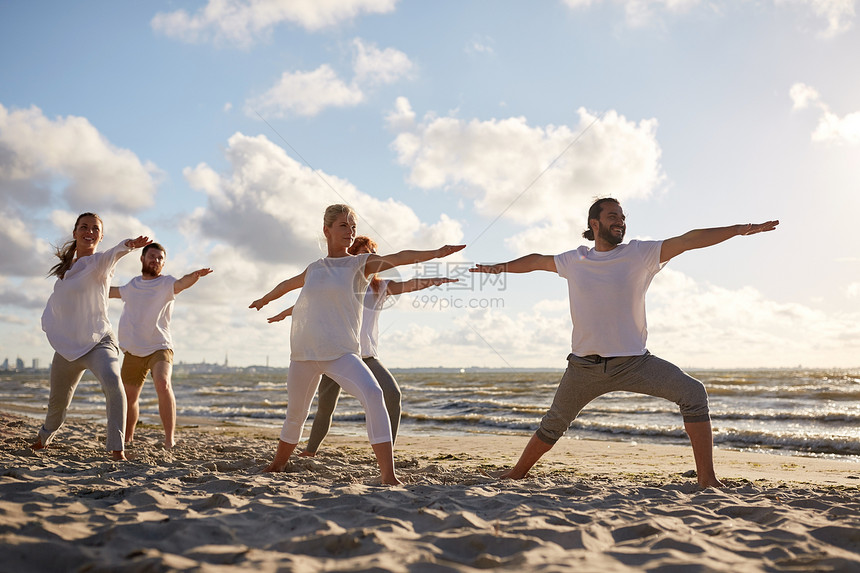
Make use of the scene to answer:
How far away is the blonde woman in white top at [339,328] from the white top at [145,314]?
2574 mm

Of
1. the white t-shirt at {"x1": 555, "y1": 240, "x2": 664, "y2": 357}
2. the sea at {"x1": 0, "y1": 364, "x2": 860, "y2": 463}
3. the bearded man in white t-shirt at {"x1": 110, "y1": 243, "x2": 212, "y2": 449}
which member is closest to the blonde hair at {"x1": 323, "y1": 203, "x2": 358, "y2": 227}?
the white t-shirt at {"x1": 555, "y1": 240, "x2": 664, "y2": 357}

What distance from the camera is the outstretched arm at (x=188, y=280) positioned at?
5946mm

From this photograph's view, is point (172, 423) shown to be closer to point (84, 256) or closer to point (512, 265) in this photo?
point (84, 256)

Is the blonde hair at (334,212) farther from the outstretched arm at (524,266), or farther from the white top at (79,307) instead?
the white top at (79,307)

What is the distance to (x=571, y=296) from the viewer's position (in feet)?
15.0

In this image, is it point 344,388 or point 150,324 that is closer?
point 344,388

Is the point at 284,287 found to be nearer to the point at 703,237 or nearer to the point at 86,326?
the point at 86,326

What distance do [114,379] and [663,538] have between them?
4768 mm

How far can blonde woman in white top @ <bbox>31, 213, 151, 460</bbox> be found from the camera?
206 inches

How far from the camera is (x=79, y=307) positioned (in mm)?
5297

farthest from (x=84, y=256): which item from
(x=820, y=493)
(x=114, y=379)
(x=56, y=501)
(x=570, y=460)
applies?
(x=820, y=493)

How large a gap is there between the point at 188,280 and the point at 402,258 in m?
3.04

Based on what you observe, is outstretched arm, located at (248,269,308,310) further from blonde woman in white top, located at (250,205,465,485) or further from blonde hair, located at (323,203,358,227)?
blonde hair, located at (323,203,358,227)

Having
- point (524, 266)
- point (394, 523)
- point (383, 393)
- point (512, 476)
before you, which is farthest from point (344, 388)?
point (524, 266)
